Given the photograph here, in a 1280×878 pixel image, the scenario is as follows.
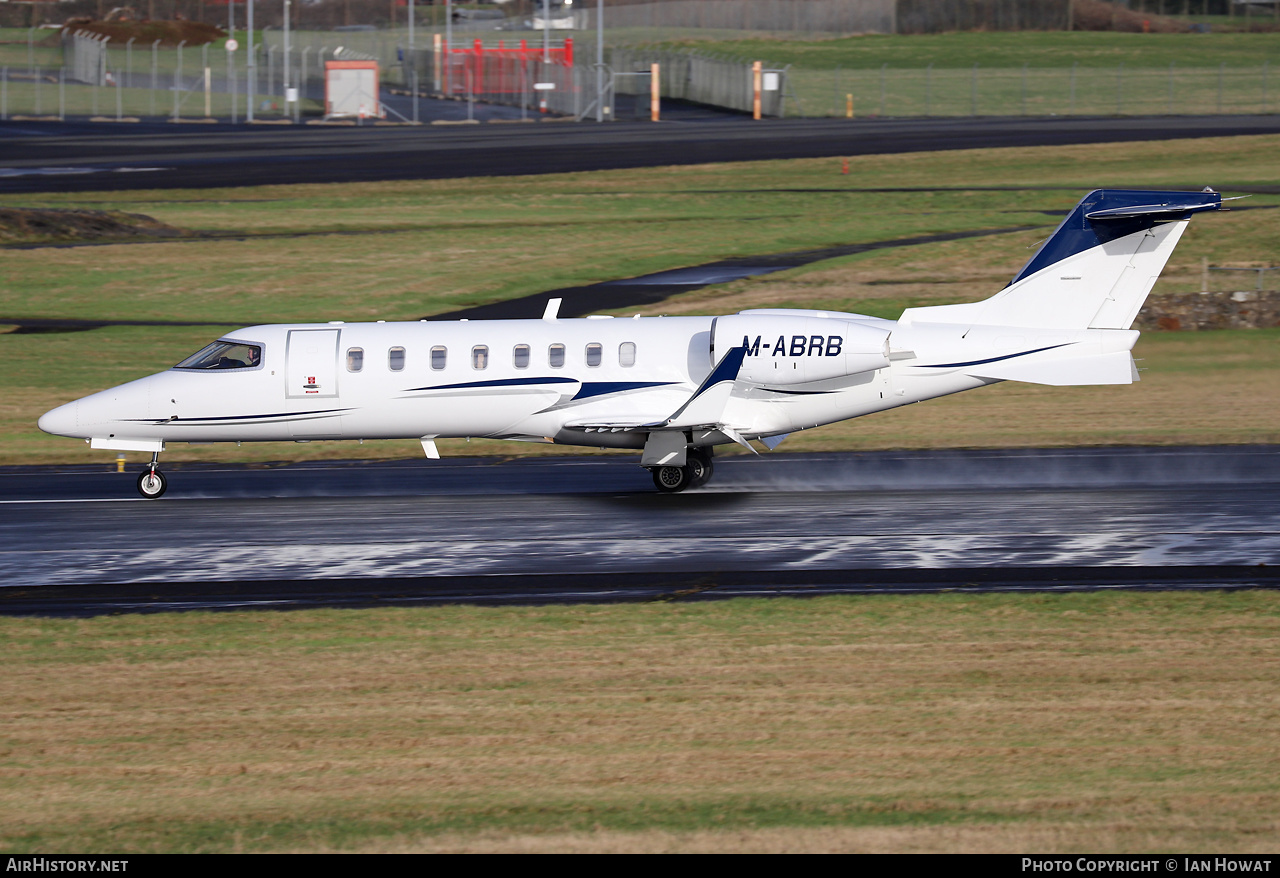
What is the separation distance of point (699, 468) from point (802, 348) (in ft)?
9.82

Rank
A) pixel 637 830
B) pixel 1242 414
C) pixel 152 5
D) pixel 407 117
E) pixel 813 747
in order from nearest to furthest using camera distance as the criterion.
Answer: pixel 637 830, pixel 813 747, pixel 1242 414, pixel 407 117, pixel 152 5

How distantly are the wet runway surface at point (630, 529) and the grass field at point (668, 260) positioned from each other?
2.61 m

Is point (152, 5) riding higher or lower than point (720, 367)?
higher

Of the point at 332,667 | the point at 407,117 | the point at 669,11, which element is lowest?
the point at 332,667

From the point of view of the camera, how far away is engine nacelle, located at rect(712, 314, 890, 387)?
77.5 feet

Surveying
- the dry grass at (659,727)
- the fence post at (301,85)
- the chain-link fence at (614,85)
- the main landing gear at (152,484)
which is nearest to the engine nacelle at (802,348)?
the dry grass at (659,727)

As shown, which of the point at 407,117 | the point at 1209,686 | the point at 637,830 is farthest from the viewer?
the point at 407,117

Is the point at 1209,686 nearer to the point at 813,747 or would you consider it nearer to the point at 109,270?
the point at 813,747

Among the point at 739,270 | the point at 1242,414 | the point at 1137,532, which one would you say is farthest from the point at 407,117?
the point at 1137,532

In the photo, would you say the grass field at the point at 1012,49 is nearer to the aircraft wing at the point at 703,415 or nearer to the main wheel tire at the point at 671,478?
the main wheel tire at the point at 671,478

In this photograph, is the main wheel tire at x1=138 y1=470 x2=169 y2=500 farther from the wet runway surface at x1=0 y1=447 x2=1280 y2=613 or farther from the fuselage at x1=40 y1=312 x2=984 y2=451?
the fuselage at x1=40 y1=312 x2=984 y2=451

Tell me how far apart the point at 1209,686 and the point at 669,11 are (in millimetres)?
113703

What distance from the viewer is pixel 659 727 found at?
13617 mm

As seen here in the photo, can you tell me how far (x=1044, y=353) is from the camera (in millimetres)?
23703
